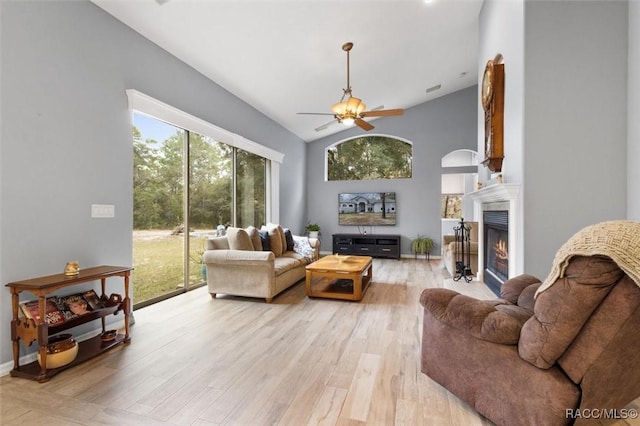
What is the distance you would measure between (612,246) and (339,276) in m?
2.95

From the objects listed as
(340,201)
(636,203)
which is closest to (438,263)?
(340,201)

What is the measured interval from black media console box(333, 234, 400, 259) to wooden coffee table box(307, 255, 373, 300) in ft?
9.24

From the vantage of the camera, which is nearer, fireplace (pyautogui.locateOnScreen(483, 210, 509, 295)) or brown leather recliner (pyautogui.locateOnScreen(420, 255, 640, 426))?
brown leather recliner (pyautogui.locateOnScreen(420, 255, 640, 426))

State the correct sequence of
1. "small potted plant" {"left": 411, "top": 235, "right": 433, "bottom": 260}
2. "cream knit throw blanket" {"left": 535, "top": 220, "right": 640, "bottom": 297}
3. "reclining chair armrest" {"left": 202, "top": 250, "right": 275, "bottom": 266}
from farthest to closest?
1. "small potted plant" {"left": 411, "top": 235, "right": 433, "bottom": 260}
2. "reclining chair armrest" {"left": 202, "top": 250, "right": 275, "bottom": 266}
3. "cream knit throw blanket" {"left": 535, "top": 220, "right": 640, "bottom": 297}

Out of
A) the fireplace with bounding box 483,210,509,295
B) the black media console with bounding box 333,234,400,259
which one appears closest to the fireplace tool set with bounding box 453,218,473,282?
the fireplace with bounding box 483,210,509,295

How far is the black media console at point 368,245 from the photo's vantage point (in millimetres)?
7234

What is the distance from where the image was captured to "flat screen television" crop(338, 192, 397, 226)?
25.0ft

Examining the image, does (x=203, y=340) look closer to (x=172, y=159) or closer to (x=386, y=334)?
(x=386, y=334)

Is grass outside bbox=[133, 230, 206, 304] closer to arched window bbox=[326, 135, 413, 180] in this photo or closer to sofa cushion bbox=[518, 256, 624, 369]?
sofa cushion bbox=[518, 256, 624, 369]

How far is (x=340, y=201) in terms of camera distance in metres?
7.99

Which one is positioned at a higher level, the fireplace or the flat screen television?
the flat screen television

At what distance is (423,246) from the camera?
23.6ft

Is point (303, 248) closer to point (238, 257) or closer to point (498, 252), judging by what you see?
point (238, 257)

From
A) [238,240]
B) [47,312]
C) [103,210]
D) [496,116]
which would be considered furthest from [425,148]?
[47,312]
